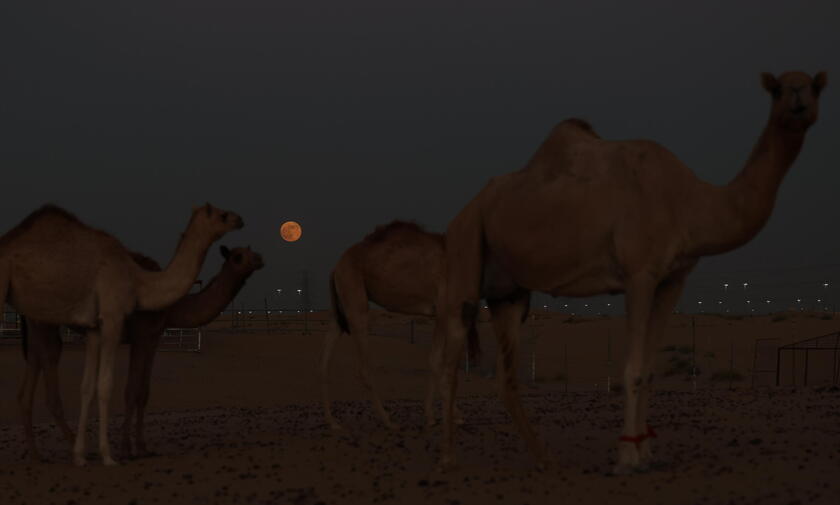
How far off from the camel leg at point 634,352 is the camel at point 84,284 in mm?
5904

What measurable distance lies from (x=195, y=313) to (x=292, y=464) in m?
3.14

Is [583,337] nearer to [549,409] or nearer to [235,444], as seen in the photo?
[549,409]

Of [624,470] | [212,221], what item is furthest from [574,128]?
[212,221]

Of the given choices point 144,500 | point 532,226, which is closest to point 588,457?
point 532,226

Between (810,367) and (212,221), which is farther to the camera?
(810,367)

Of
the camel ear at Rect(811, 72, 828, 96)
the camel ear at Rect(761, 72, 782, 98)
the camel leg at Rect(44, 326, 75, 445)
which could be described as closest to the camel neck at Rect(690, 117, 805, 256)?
the camel ear at Rect(761, 72, 782, 98)

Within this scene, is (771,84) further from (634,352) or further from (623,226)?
(634,352)

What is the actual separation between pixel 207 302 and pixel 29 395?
8.11 feet

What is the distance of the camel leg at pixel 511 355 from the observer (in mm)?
9750

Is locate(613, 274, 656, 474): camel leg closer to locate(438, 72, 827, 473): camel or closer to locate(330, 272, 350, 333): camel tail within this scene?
locate(438, 72, 827, 473): camel

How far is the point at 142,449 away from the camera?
1248 cm

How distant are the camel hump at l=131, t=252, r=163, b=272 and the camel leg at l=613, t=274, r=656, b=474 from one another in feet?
24.3

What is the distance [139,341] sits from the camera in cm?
1258

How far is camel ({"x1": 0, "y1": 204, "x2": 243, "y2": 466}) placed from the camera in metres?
11.5
